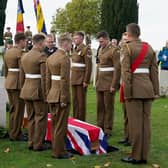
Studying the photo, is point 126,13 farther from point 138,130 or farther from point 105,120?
point 138,130

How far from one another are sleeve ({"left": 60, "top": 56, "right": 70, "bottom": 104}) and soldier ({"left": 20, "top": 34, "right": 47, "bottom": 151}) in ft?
2.17

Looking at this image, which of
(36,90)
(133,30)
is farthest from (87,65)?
(133,30)

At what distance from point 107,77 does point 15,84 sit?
1874 millimetres

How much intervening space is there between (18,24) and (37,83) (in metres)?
4.72

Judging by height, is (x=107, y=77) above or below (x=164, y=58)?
below

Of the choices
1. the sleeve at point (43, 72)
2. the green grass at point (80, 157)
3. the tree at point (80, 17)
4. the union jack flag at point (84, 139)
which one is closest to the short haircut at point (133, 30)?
the sleeve at point (43, 72)

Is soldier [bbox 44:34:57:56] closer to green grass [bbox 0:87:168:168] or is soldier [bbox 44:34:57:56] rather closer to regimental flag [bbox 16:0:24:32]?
green grass [bbox 0:87:168:168]

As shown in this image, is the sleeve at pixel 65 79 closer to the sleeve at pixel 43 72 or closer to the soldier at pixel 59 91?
the soldier at pixel 59 91

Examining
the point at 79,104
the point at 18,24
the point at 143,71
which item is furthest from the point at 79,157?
the point at 18,24

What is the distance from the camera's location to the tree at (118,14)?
104 ft

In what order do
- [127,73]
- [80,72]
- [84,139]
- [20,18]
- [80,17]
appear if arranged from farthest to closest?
[80,17]
[20,18]
[80,72]
[84,139]
[127,73]

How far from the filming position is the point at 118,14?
3153cm

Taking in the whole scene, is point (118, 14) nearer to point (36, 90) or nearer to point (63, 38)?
point (36, 90)

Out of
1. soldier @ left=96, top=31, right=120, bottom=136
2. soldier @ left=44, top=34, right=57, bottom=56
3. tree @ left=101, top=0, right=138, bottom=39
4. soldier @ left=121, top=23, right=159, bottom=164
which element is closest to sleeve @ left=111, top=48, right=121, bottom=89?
soldier @ left=96, top=31, right=120, bottom=136
